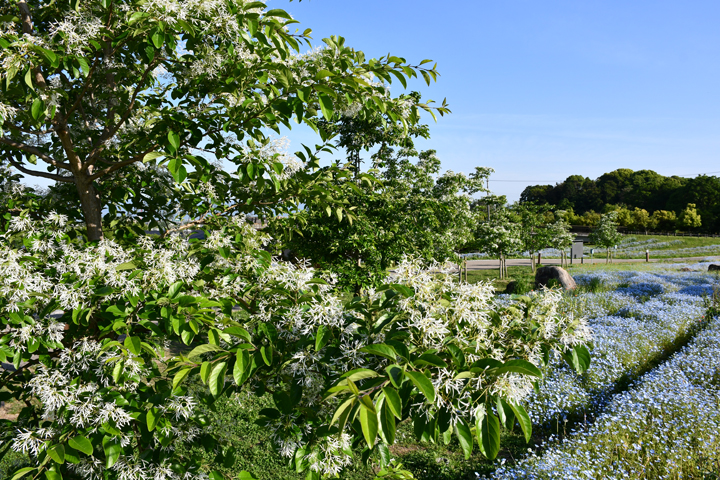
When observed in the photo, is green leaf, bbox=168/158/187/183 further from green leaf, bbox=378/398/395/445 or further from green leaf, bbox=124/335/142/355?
green leaf, bbox=378/398/395/445

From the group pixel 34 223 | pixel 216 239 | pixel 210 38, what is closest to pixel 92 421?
pixel 216 239

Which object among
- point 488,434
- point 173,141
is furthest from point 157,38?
point 488,434

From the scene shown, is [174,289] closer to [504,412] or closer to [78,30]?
[504,412]

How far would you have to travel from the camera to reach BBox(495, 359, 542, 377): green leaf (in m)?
1.30

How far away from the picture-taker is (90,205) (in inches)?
107

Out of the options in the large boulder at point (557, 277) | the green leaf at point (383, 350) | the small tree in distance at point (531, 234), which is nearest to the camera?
the green leaf at point (383, 350)

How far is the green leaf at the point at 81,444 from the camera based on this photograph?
5.50ft

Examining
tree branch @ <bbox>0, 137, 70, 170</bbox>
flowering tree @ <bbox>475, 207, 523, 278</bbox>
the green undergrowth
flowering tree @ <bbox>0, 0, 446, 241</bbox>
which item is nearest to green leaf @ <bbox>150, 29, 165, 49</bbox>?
flowering tree @ <bbox>0, 0, 446, 241</bbox>

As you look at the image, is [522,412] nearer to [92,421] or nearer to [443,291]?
[443,291]

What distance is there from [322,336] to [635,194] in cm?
7189

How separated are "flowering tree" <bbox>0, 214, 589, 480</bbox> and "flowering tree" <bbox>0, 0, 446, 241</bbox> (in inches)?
25.7

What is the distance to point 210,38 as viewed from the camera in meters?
2.47

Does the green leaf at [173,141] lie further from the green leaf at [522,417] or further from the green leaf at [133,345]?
the green leaf at [522,417]

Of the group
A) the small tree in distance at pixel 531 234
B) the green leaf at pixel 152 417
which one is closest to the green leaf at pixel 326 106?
the green leaf at pixel 152 417
